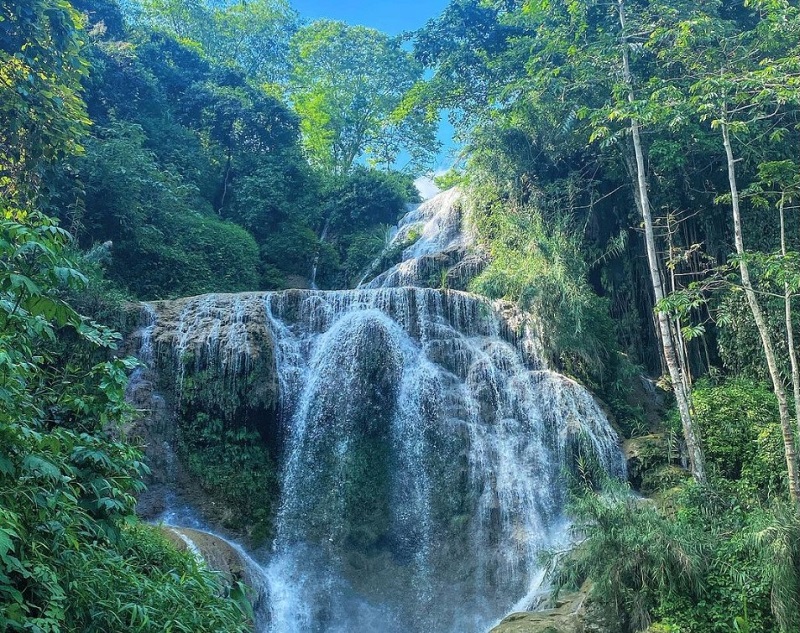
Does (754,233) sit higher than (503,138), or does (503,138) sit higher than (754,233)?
(503,138)

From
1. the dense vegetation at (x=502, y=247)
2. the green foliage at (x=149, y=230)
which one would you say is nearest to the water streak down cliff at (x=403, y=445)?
the dense vegetation at (x=502, y=247)

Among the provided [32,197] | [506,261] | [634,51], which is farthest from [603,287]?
[32,197]

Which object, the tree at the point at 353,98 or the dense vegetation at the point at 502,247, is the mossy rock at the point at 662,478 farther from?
the tree at the point at 353,98

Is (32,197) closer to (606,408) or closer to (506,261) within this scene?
(506,261)

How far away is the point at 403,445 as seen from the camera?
10.7m

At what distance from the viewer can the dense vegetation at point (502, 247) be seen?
3785mm

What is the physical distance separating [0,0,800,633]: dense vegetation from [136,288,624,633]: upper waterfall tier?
848 millimetres

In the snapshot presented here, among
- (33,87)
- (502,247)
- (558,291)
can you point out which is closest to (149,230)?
(33,87)

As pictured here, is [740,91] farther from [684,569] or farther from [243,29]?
[243,29]

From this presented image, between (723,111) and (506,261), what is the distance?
218 inches

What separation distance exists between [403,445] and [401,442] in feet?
0.22

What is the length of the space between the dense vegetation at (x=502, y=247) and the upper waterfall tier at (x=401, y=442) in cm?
85

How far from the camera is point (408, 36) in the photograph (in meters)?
19.4

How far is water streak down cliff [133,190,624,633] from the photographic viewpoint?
8969mm
